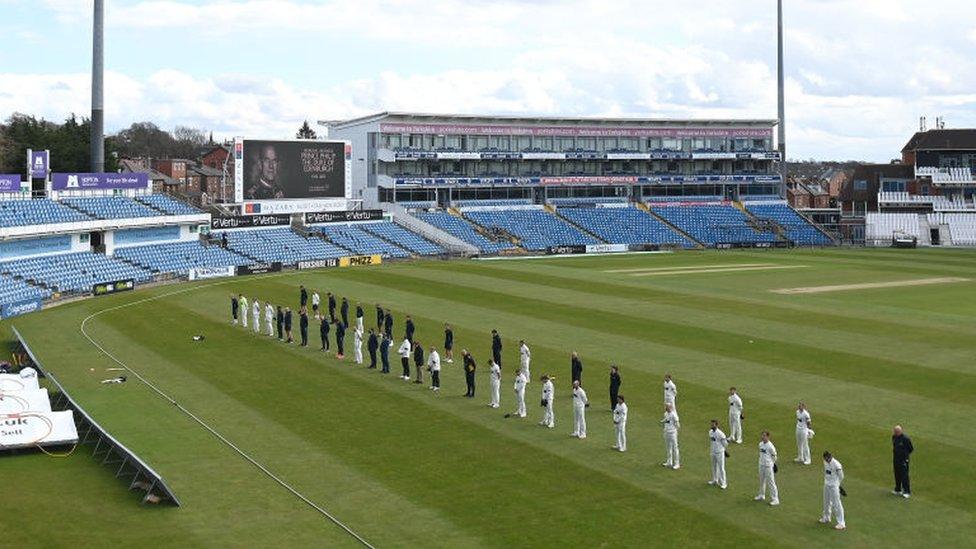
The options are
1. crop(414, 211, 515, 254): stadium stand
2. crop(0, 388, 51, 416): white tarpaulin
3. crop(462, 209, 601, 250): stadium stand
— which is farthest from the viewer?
crop(462, 209, 601, 250): stadium stand

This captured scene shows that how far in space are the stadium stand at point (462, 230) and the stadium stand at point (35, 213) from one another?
3242 cm

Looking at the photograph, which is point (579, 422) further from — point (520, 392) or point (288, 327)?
point (288, 327)

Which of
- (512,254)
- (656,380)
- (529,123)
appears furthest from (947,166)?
(656,380)

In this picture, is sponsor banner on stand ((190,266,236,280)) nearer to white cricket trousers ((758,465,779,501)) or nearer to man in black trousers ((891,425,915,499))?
white cricket trousers ((758,465,779,501))

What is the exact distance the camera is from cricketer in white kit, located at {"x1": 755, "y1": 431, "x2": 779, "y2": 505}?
19.5 m

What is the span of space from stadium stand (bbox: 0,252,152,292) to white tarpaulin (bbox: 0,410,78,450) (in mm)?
32062

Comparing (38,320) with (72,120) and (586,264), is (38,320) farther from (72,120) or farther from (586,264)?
(72,120)

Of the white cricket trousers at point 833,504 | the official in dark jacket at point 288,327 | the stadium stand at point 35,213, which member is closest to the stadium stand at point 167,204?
the stadium stand at point 35,213

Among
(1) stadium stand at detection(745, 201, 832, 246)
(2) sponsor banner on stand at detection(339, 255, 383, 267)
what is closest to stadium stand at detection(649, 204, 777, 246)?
(1) stadium stand at detection(745, 201, 832, 246)

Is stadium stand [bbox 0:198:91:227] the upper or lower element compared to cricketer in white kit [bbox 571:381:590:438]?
upper

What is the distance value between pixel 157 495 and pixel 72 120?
91.2m

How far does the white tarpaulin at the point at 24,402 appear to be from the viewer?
24.9m

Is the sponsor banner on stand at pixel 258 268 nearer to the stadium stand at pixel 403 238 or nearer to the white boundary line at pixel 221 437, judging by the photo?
the stadium stand at pixel 403 238

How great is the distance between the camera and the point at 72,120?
4048 inches
